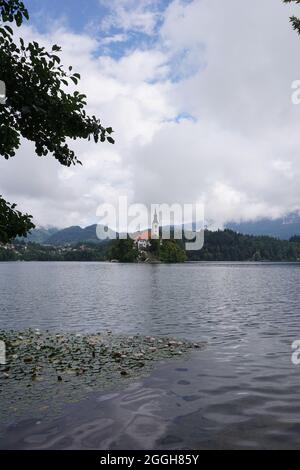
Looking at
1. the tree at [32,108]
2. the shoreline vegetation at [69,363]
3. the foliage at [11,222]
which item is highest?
the tree at [32,108]

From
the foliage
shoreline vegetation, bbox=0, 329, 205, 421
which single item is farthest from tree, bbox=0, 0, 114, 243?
shoreline vegetation, bbox=0, 329, 205, 421

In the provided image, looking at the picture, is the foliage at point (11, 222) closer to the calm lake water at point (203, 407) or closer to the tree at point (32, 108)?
the tree at point (32, 108)

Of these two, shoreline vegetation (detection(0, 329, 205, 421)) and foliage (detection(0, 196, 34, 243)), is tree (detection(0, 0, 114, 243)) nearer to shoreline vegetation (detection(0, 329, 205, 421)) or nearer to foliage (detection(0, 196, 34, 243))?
foliage (detection(0, 196, 34, 243))

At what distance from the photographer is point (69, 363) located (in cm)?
1878

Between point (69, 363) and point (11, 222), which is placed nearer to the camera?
point (11, 222)

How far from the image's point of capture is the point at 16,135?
13352 mm

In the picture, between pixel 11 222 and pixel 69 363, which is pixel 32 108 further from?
pixel 69 363

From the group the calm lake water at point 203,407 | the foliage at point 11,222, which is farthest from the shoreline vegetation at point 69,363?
the foliage at point 11,222

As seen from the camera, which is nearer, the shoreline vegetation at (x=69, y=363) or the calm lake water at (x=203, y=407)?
the calm lake water at (x=203, y=407)

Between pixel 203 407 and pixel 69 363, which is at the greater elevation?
pixel 203 407

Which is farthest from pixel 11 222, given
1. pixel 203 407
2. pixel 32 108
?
pixel 203 407

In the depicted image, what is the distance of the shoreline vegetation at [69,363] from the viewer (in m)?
13.9

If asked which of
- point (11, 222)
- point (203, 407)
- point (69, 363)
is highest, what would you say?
point (11, 222)
